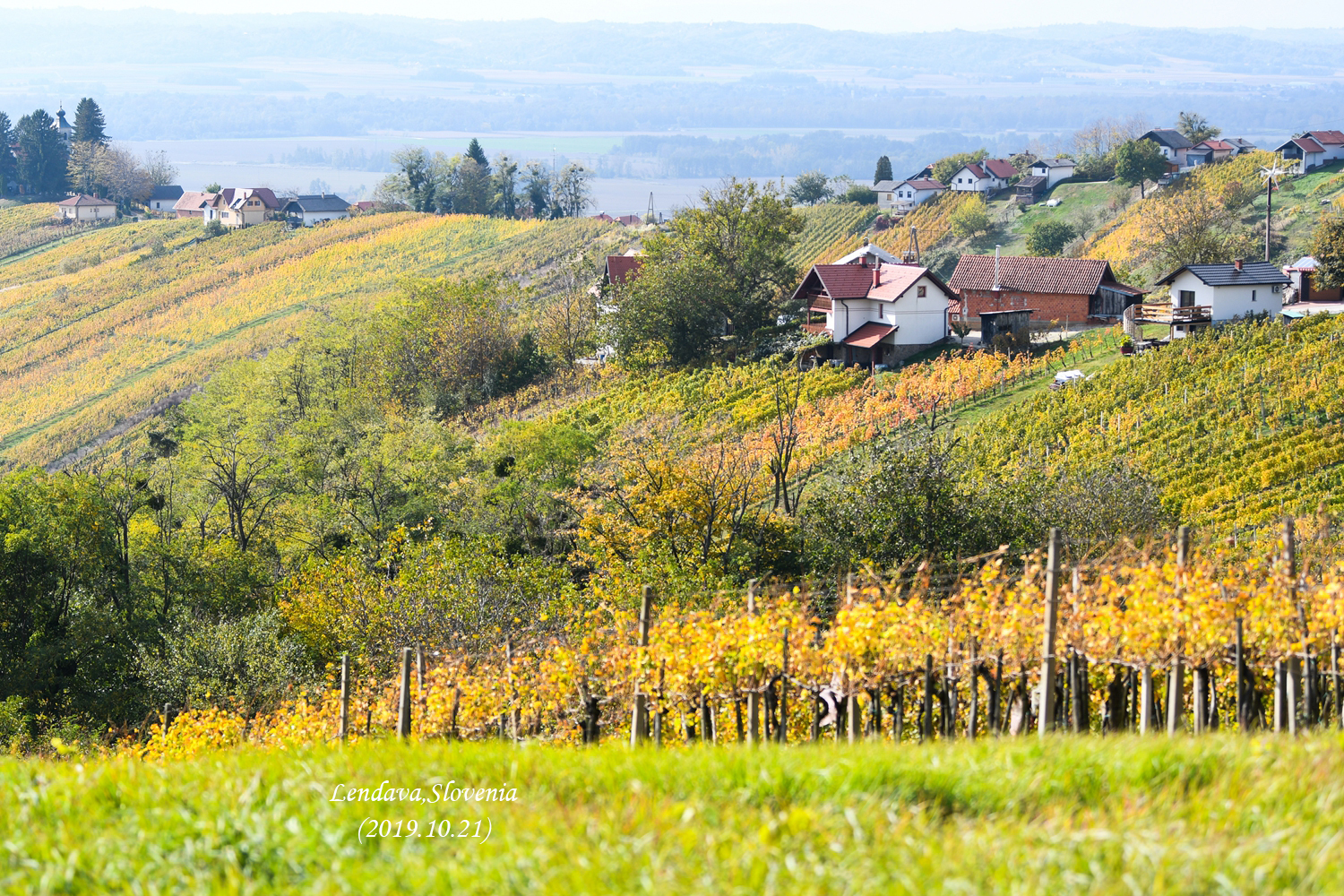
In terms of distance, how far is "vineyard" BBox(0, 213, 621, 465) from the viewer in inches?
3105

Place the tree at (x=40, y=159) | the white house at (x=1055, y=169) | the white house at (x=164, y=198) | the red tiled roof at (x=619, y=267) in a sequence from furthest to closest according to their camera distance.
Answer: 1. the white house at (x=164, y=198)
2. the tree at (x=40, y=159)
3. the white house at (x=1055, y=169)
4. the red tiled roof at (x=619, y=267)

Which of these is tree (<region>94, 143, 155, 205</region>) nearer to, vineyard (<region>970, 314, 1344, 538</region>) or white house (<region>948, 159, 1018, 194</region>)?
white house (<region>948, 159, 1018, 194</region>)

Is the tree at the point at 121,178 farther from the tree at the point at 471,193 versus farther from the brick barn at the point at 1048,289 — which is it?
the brick barn at the point at 1048,289

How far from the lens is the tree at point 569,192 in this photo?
141 metres

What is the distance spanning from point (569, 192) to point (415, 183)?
19393mm

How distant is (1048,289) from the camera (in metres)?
62.9

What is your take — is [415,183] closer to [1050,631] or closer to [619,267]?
[619,267]

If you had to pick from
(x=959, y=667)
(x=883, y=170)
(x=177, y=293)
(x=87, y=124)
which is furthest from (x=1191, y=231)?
(x=87, y=124)

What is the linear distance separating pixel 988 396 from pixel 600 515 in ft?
68.8

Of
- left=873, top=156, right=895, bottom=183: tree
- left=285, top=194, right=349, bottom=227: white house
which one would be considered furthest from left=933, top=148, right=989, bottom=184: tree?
left=285, top=194, right=349, bottom=227: white house

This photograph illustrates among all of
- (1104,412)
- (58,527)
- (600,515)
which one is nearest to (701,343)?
(1104,412)

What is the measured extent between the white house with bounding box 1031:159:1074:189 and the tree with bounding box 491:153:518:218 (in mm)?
61457

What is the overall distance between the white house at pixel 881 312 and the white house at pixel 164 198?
126035 millimetres

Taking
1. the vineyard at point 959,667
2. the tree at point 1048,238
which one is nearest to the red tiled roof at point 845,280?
the tree at point 1048,238
